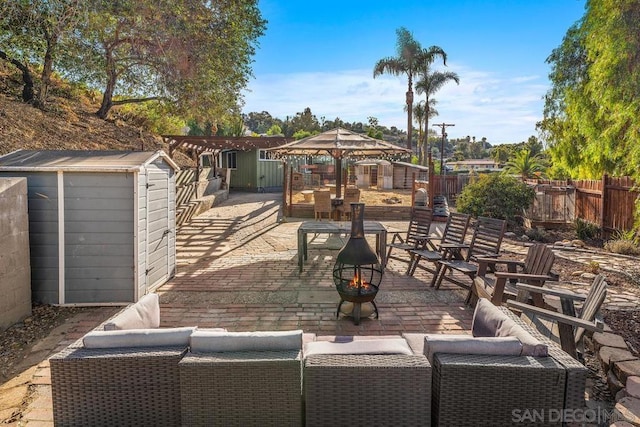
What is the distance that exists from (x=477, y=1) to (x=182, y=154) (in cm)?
1533

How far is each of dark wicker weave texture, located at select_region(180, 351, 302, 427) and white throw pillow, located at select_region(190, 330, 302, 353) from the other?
0.06 m

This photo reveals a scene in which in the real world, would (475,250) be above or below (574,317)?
above

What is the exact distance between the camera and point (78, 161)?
16.3 feet

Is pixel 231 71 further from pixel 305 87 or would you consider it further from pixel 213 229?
pixel 305 87

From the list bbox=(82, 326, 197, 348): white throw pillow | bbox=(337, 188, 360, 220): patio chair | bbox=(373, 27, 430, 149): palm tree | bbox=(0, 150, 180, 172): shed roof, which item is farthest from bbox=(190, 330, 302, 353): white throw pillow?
bbox=(373, 27, 430, 149): palm tree

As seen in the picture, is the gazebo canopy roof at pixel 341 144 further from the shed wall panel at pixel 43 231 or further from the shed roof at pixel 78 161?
the shed wall panel at pixel 43 231

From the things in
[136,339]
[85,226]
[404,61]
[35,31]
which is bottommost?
[136,339]

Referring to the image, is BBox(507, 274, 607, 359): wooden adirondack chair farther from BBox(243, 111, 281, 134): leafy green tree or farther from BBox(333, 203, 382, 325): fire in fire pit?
BBox(243, 111, 281, 134): leafy green tree

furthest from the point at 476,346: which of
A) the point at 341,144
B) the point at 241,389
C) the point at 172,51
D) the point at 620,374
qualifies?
the point at 172,51

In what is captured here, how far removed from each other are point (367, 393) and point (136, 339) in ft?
4.64

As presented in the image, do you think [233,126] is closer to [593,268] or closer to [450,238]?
[450,238]

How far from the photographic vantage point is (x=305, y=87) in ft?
68.7

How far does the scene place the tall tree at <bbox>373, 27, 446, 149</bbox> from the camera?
95.9 feet

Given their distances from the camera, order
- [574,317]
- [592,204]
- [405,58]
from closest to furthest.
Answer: [574,317] < [592,204] < [405,58]
